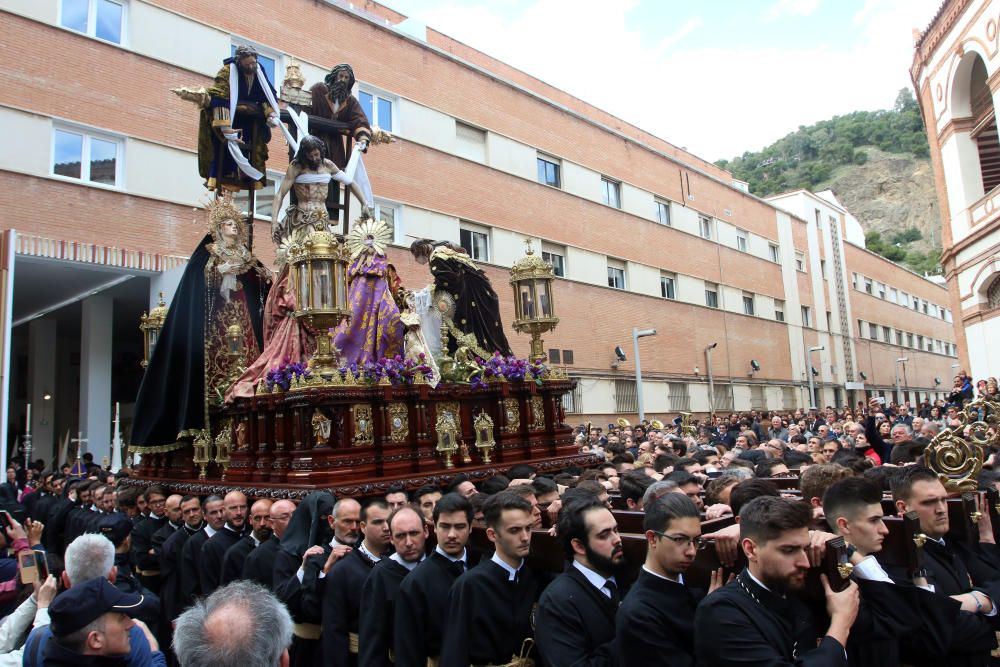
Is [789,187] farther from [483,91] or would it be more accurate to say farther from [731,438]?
[731,438]

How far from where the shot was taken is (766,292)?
36188 mm

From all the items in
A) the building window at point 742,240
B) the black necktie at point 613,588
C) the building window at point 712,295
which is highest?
the building window at point 742,240

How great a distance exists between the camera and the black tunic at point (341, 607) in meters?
4.60

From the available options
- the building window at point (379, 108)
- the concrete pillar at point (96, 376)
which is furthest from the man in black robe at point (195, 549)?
the building window at point (379, 108)

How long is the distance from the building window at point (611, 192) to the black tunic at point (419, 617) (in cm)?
2462

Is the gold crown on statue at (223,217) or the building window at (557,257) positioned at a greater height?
the building window at (557,257)

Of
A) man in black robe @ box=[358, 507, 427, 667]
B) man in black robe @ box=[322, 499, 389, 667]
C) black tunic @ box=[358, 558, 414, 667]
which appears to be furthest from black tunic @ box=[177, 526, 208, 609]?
black tunic @ box=[358, 558, 414, 667]

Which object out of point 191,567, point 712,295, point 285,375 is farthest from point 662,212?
point 191,567

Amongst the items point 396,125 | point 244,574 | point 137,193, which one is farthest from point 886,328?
point 244,574

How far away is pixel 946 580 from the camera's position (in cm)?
364

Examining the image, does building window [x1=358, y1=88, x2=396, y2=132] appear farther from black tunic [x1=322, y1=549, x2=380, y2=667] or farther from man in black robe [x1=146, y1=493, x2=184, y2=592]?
black tunic [x1=322, y1=549, x2=380, y2=667]

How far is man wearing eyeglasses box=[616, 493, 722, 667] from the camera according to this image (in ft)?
9.94

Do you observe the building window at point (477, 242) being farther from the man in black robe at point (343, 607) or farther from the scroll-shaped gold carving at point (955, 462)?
the scroll-shaped gold carving at point (955, 462)

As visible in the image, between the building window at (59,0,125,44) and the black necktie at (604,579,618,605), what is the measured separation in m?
16.6
